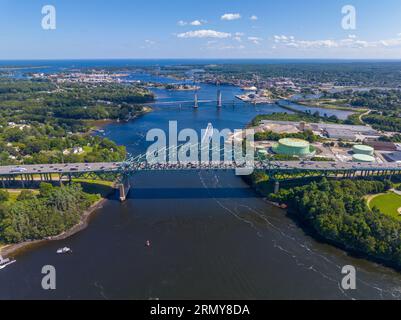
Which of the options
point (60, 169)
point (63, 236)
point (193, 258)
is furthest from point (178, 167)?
point (60, 169)

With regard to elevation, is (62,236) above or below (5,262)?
above

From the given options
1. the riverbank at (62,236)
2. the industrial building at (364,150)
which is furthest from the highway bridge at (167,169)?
the industrial building at (364,150)

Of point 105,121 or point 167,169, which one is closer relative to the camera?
point 167,169

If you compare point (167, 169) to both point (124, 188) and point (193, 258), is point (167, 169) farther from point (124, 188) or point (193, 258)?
point (193, 258)

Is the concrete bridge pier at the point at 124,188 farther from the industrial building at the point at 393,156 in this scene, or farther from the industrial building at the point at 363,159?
the industrial building at the point at 393,156

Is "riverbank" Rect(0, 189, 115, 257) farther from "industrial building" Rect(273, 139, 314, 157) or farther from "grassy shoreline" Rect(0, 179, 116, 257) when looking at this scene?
"industrial building" Rect(273, 139, 314, 157)

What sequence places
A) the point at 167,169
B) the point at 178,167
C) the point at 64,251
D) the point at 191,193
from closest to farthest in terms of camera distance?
the point at 64,251 < the point at 167,169 < the point at 178,167 < the point at 191,193

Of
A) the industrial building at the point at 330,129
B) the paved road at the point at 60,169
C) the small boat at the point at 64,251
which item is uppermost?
the industrial building at the point at 330,129
